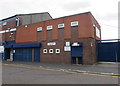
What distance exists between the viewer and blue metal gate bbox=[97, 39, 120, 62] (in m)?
19.9

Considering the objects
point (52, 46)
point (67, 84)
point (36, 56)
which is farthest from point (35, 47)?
point (67, 84)

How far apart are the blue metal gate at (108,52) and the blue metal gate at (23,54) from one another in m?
12.2

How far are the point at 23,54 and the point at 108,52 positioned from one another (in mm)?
15362

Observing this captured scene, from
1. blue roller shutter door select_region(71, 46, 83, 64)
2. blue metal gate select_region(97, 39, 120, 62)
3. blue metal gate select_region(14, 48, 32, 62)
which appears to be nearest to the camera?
blue roller shutter door select_region(71, 46, 83, 64)

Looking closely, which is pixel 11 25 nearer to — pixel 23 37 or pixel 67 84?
pixel 23 37

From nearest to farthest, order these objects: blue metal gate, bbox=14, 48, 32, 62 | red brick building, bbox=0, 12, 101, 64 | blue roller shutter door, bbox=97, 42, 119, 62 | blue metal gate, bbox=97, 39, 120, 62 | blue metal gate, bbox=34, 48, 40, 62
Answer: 1. red brick building, bbox=0, 12, 101, 64
2. blue metal gate, bbox=97, 39, 120, 62
3. blue roller shutter door, bbox=97, 42, 119, 62
4. blue metal gate, bbox=34, 48, 40, 62
5. blue metal gate, bbox=14, 48, 32, 62

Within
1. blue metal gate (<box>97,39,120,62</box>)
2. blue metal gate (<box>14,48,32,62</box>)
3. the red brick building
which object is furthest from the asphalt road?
blue metal gate (<box>14,48,32,62</box>)

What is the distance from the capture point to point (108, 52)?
20547mm

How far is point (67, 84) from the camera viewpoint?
23.5ft

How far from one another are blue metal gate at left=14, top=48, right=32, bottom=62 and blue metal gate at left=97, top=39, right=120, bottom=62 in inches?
482

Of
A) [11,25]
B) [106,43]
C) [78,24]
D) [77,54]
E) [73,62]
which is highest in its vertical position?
[11,25]

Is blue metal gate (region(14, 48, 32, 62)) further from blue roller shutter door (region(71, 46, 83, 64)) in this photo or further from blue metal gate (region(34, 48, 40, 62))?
blue roller shutter door (region(71, 46, 83, 64))

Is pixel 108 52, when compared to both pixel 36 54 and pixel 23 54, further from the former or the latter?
pixel 23 54

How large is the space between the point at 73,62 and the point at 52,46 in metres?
4.42
